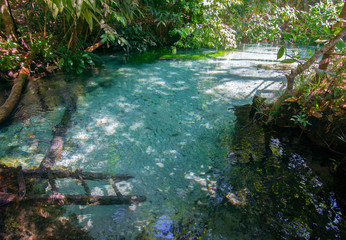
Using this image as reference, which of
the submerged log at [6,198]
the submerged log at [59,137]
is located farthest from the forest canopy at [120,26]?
the submerged log at [6,198]

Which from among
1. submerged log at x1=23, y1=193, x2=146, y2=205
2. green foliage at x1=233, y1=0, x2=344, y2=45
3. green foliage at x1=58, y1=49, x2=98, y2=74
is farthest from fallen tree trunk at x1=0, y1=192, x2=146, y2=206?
green foliage at x1=58, y1=49, x2=98, y2=74

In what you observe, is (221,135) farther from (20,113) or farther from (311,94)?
(20,113)

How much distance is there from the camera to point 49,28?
6.26 meters

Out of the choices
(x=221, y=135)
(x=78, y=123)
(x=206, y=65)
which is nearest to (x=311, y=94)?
(x=221, y=135)

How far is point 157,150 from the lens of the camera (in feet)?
8.51

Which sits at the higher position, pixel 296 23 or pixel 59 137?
pixel 296 23

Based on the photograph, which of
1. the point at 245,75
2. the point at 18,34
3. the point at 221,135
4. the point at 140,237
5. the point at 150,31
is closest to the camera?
the point at 140,237

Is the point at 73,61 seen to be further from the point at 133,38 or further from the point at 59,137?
the point at 59,137

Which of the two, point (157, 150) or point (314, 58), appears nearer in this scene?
point (314, 58)

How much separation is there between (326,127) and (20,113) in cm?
434

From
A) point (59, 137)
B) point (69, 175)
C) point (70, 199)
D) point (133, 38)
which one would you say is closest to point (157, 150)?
point (69, 175)

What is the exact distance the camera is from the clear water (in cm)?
168

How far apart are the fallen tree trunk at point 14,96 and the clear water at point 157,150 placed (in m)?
0.32

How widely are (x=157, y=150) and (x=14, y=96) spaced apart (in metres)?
2.92
